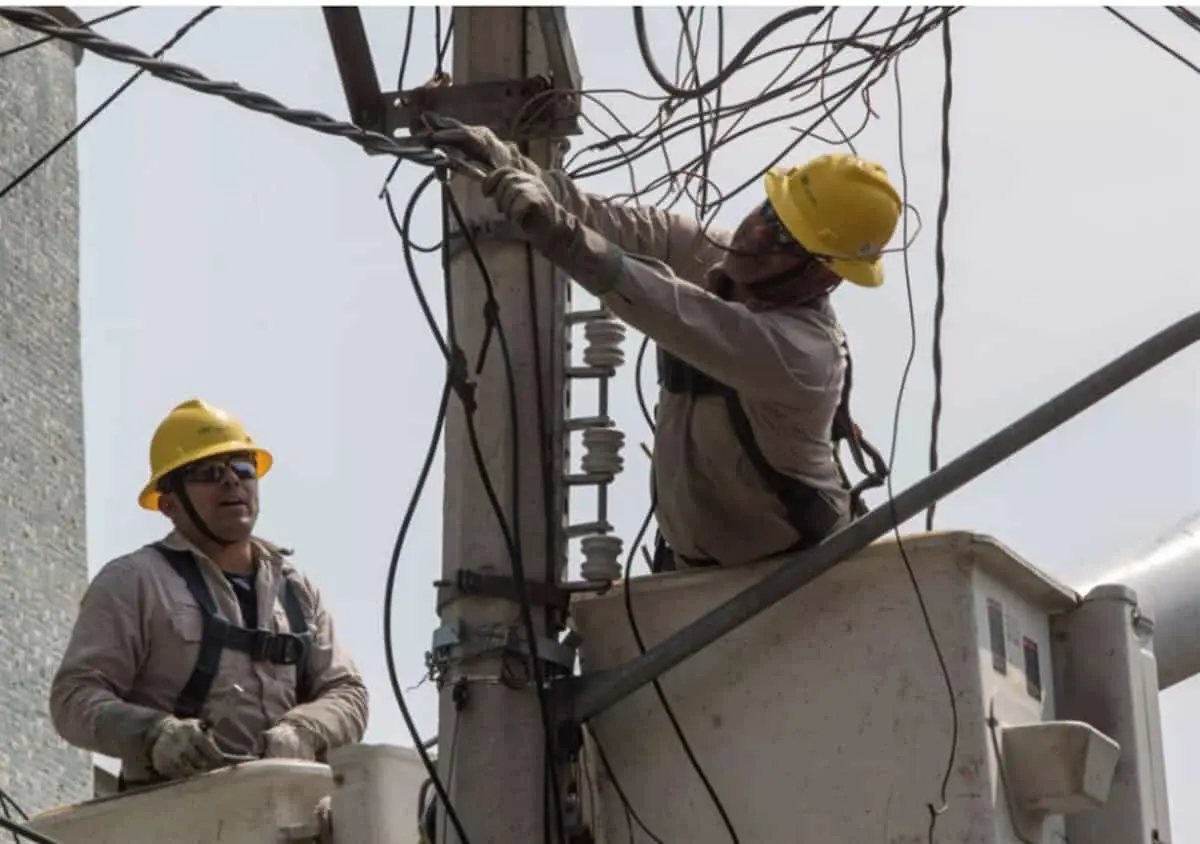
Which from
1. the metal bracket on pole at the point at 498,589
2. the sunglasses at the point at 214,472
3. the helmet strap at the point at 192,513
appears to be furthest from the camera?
the sunglasses at the point at 214,472

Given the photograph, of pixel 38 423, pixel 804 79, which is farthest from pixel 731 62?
pixel 38 423

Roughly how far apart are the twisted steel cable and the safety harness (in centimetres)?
85

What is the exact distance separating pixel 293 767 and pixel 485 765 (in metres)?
0.86

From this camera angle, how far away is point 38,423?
19.9m

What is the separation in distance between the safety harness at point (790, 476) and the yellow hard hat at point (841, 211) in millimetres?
150

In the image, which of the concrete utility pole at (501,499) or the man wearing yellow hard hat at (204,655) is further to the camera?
the man wearing yellow hard hat at (204,655)

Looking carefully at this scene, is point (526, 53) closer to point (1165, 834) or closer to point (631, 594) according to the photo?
point (631, 594)

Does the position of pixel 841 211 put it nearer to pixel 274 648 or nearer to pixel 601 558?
pixel 601 558

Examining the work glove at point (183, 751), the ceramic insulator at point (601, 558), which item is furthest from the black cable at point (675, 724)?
the work glove at point (183, 751)

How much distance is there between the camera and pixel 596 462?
754 cm


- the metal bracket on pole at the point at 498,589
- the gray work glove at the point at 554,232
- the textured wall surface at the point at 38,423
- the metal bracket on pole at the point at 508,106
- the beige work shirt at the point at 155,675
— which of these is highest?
the textured wall surface at the point at 38,423

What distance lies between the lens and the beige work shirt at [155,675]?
856 centimetres

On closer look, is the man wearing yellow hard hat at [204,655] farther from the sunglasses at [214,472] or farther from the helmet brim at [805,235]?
the helmet brim at [805,235]

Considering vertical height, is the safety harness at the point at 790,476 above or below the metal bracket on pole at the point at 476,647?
above
